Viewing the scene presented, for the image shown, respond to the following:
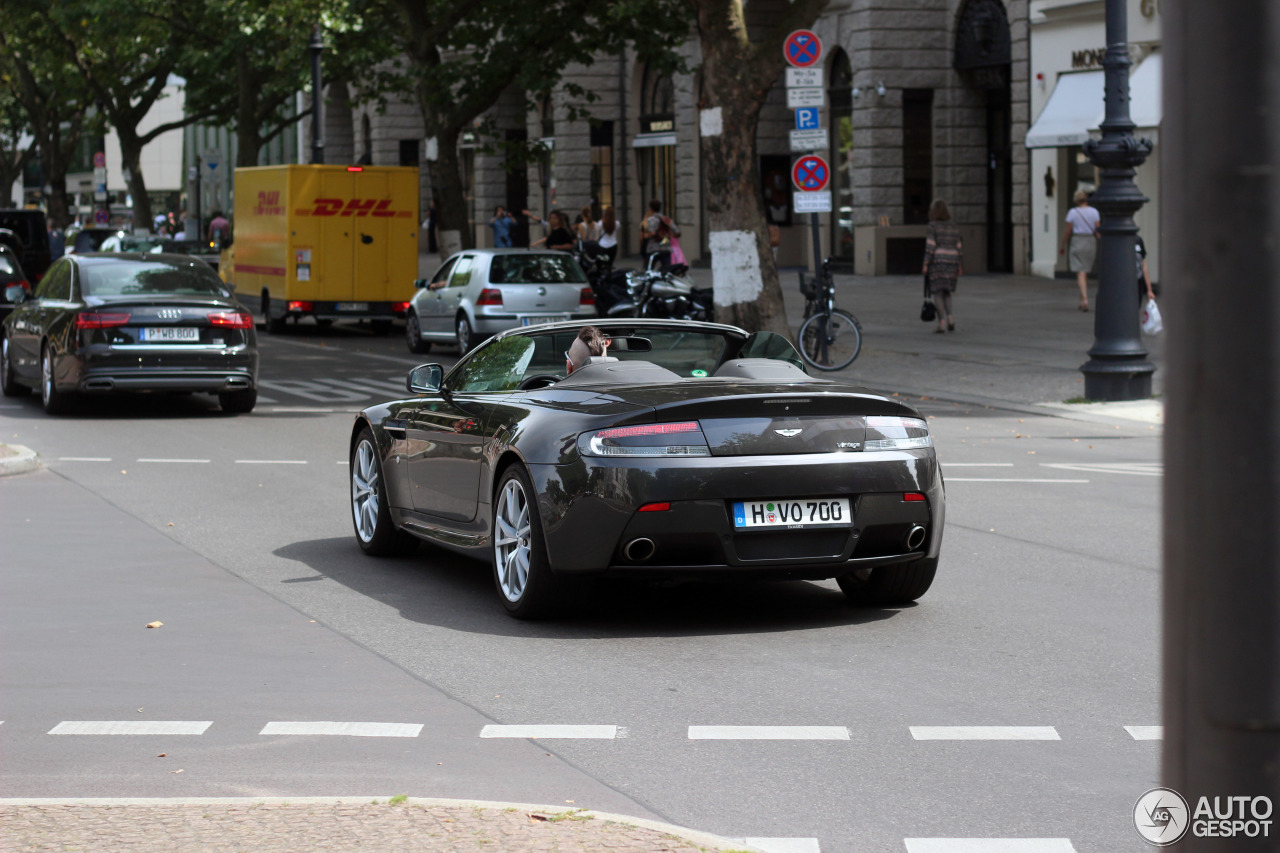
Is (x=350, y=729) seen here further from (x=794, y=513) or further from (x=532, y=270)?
(x=532, y=270)

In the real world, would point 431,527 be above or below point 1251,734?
below

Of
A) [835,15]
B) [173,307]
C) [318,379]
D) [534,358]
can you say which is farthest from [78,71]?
[534,358]

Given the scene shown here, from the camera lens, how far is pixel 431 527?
8805 millimetres

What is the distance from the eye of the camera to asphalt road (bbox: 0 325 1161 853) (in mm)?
5020

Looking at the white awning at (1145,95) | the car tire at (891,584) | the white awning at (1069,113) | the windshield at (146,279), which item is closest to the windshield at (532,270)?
the windshield at (146,279)

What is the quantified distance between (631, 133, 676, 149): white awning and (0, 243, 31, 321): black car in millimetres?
25606

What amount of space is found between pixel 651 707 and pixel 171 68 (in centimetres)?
4904

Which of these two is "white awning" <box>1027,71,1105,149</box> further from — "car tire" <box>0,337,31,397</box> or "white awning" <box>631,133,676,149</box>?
"car tire" <box>0,337,31,397</box>

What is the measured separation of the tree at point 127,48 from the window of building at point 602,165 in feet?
37.5

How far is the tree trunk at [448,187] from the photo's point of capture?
32.3m

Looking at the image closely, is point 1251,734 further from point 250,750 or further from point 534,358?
point 534,358

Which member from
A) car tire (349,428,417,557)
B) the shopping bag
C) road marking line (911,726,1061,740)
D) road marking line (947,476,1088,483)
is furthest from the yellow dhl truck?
road marking line (911,726,1061,740)

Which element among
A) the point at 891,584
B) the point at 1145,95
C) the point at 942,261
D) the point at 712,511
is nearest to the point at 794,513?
the point at 712,511

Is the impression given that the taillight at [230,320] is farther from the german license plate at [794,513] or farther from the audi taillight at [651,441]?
the german license plate at [794,513]
